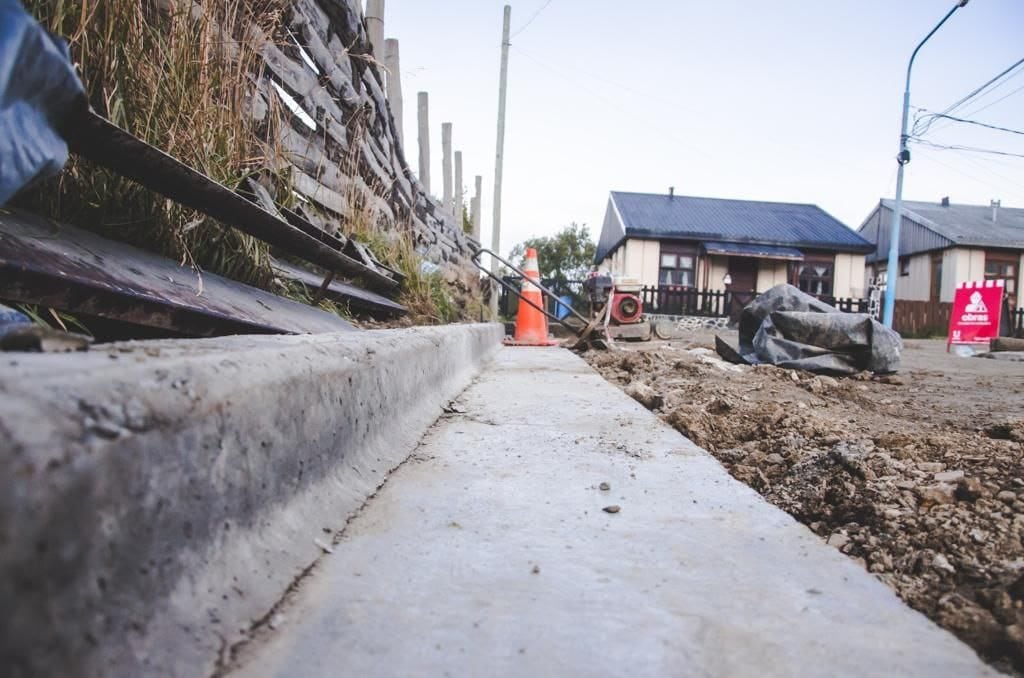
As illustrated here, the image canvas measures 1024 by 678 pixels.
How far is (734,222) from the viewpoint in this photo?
20.8 metres

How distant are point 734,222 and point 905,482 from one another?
70.5 ft

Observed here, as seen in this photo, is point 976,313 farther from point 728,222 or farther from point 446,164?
point 728,222

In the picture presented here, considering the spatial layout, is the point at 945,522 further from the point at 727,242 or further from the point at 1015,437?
the point at 727,242

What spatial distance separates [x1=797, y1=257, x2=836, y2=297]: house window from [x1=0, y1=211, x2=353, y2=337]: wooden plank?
848 inches

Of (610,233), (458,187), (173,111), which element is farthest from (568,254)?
(173,111)

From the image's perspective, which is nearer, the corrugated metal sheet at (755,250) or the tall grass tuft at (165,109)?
the tall grass tuft at (165,109)

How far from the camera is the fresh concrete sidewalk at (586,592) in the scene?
24.6 inches

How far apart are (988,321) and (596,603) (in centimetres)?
1104

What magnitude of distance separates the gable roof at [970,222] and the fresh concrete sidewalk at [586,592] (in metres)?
25.3

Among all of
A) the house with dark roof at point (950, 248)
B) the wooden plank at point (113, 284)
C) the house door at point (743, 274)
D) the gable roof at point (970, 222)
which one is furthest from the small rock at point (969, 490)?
the gable roof at point (970, 222)

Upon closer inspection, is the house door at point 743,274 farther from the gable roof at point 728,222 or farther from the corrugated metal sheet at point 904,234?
the corrugated metal sheet at point 904,234

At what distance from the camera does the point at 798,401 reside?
268cm

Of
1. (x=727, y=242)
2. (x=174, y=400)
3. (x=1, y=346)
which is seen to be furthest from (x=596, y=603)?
(x=727, y=242)

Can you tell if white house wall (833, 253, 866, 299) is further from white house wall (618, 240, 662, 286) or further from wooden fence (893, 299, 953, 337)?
white house wall (618, 240, 662, 286)
